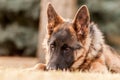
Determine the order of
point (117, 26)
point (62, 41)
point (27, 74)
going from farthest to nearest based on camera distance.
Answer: point (117, 26)
point (62, 41)
point (27, 74)

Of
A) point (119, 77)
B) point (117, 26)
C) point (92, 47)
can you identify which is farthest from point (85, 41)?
point (117, 26)

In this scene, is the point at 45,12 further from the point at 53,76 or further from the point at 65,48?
the point at 53,76

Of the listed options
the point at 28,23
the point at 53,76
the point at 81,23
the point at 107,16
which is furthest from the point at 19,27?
the point at 53,76

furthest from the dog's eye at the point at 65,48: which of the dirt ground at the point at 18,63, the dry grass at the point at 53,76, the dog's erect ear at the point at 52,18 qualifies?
the dirt ground at the point at 18,63

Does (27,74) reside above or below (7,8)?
below

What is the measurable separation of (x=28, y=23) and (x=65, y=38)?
13.3 meters

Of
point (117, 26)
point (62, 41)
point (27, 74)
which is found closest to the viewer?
point (27, 74)

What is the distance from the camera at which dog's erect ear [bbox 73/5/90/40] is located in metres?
11.0

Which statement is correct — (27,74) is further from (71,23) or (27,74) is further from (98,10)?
(98,10)

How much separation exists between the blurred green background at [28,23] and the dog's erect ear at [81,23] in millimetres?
12426

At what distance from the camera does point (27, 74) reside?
967 cm

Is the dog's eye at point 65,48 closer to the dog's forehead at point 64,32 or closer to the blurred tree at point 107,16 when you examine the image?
the dog's forehead at point 64,32

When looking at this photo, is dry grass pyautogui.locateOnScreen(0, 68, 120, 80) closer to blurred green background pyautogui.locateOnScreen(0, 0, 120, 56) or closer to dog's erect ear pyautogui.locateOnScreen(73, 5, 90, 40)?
dog's erect ear pyautogui.locateOnScreen(73, 5, 90, 40)

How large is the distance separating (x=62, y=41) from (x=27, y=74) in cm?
132
